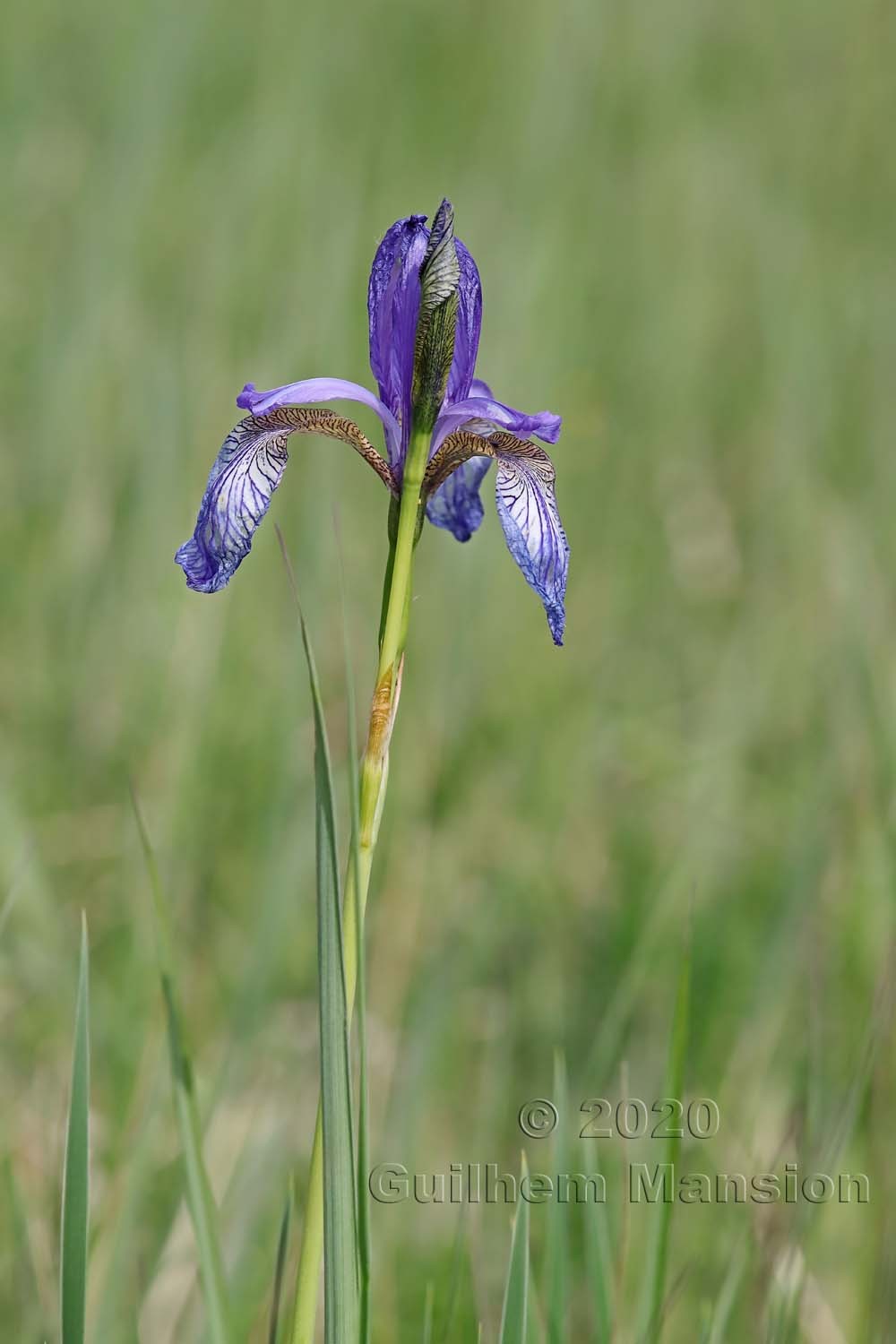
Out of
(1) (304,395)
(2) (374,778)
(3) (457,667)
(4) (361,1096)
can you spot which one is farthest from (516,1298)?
(3) (457,667)

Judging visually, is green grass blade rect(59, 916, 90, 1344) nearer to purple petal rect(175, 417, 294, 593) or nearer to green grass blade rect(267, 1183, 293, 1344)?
green grass blade rect(267, 1183, 293, 1344)

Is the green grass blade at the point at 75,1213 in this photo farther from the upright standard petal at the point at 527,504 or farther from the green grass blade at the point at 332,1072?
the upright standard petal at the point at 527,504

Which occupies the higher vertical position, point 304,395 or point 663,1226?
point 304,395

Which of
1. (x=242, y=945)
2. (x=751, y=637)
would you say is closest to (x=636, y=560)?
(x=751, y=637)

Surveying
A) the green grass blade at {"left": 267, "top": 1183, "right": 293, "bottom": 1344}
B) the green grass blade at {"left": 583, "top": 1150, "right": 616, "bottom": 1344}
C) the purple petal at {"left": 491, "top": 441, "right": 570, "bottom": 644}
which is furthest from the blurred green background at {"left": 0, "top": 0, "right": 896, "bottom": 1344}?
the purple petal at {"left": 491, "top": 441, "right": 570, "bottom": 644}

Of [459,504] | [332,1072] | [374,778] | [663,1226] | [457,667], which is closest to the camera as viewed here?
[332,1072]

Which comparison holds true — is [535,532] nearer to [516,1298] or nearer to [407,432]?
[407,432]
